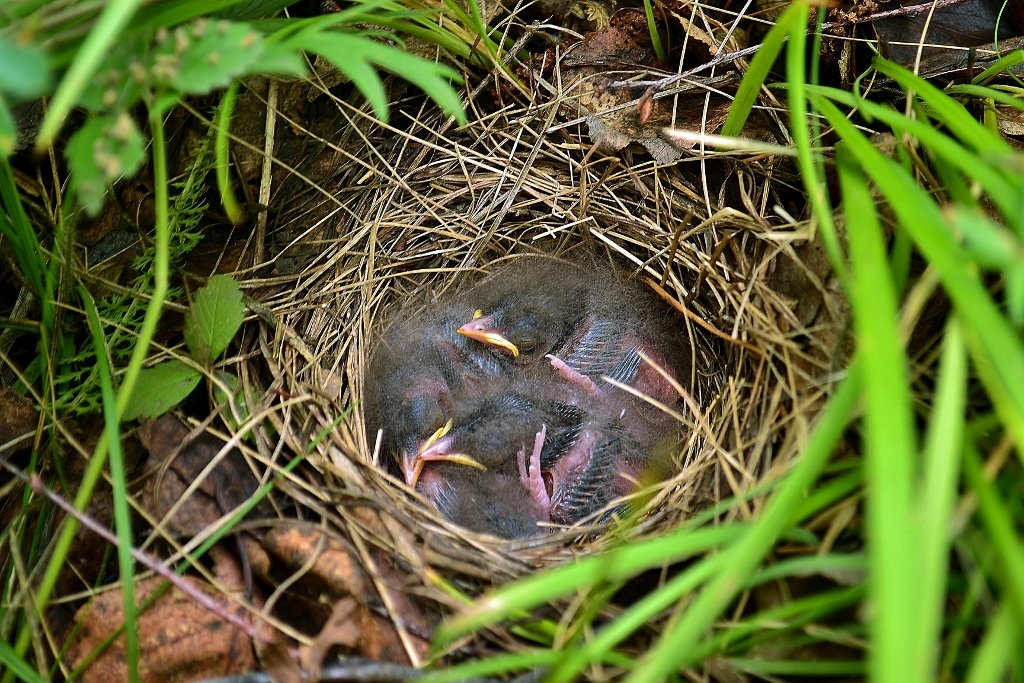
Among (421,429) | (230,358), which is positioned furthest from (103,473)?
(421,429)

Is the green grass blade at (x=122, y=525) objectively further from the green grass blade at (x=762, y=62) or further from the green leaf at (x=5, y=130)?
the green grass blade at (x=762, y=62)

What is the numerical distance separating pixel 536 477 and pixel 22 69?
130cm

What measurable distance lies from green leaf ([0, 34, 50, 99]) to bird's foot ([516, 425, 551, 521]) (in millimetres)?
1274

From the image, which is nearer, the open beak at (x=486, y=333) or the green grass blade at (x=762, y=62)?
the green grass blade at (x=762, y=62)

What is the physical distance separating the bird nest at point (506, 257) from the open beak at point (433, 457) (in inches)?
2.7

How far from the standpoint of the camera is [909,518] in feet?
2.20

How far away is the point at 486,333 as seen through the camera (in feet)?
6.25

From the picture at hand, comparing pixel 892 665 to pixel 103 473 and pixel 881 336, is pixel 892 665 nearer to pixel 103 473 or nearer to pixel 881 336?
pixel 881 336

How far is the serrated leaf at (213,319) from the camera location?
4.78 ft

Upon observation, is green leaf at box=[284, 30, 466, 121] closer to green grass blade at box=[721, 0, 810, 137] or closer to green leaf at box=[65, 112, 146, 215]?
green leaf at box=[65, 112, 146, 215]

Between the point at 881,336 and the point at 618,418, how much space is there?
1048mm

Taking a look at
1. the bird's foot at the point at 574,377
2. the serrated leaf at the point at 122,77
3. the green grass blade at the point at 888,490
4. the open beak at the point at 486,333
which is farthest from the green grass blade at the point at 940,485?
the open beak at the point at 486,333

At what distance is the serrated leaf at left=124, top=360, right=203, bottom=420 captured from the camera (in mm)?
1376

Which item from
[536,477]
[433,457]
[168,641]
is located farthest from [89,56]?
[536,477]
